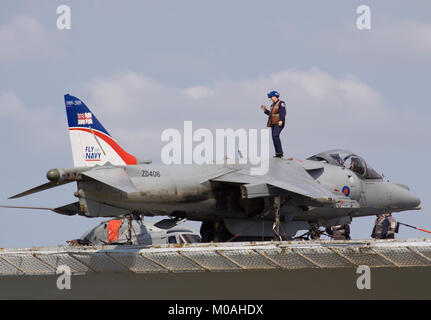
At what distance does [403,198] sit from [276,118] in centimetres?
578

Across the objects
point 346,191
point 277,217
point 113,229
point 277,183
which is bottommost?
point 113,229

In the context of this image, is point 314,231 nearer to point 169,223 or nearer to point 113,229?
point 169,223

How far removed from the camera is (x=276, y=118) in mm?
24750

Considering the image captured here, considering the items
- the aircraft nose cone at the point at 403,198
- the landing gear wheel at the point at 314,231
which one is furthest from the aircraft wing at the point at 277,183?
the aircraft nose cone at the point at 403,198

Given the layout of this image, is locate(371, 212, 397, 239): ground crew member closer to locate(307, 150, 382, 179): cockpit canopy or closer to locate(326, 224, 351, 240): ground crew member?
locate(326, 224, 351, 240): ground crew member

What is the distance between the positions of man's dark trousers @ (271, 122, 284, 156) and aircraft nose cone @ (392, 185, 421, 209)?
475 cm

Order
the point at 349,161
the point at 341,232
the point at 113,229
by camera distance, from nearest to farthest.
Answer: the point at 349,161 → the point at 341,232 → the point at 113,229

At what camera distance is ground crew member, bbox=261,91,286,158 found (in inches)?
972

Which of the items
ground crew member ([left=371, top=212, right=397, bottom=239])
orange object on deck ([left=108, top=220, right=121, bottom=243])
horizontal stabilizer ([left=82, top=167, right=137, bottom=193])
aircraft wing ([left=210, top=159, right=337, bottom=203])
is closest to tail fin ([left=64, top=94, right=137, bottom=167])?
orange object on deck ([left=108, top=220, right=121, bottom=243])

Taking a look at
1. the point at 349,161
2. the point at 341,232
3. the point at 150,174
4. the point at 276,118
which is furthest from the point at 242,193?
the point at 341,232

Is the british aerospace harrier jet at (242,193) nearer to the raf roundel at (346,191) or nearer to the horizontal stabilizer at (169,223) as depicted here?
the raf roundel at (346,191)

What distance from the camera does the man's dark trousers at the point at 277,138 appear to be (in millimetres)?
24672

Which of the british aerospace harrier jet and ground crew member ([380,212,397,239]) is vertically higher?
the british aerospace harrier jet
